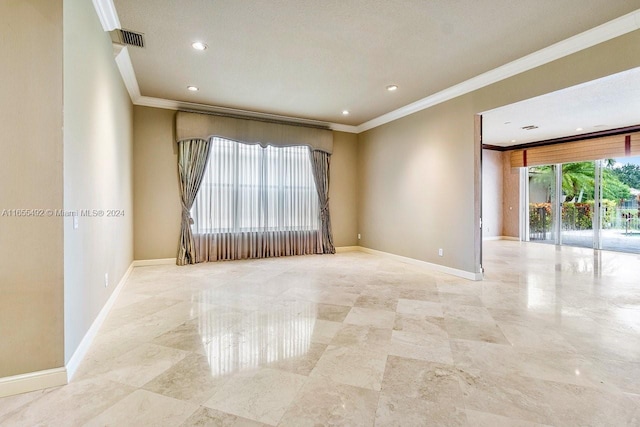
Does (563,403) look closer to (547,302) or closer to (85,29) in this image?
(547,302)

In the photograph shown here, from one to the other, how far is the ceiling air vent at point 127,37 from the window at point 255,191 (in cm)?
254

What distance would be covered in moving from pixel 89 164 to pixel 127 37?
5.66ft

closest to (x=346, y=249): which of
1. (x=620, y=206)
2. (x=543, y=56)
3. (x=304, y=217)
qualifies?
(x=304, y=217)

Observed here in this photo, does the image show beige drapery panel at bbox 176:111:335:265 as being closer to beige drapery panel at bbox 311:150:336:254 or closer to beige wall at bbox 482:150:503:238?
beige drapery panel at bbox 311:150:336:254

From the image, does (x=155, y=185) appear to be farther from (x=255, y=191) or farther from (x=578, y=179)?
(x=578, y=179)

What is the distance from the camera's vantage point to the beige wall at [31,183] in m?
1.84

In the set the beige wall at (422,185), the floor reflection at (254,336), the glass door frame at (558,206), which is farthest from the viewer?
the glass door frame at (558,206)

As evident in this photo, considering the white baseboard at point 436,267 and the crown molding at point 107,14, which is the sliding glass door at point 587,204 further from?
the crown molding at point 107,14

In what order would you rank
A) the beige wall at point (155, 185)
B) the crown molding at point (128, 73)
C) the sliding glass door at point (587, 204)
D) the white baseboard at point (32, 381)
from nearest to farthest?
the white baseboard at point (32, 381) → the crown molding at point (128, 73) → the beige wall at point (155, 185) → the sliding glass door at point (587, 204)

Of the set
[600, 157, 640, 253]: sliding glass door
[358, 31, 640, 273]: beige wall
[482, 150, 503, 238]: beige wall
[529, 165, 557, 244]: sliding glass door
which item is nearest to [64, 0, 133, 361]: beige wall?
[358, 31, 640, 273]: beige wall

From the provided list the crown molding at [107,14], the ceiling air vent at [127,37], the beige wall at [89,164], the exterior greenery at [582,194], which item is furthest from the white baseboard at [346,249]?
the exterior greenery at [582,194]

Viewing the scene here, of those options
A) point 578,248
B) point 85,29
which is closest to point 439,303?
point 85,29

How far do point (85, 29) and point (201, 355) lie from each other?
278 centimetres

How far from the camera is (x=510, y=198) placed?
9.77 meters
